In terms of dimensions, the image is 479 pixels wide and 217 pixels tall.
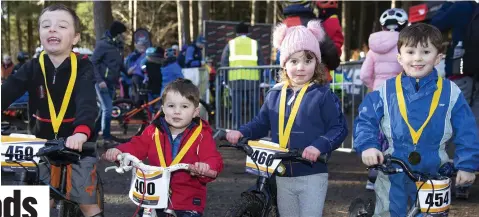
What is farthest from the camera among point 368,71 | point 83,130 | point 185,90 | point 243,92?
point 243,92

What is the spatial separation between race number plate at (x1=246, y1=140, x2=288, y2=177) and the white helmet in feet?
13.0

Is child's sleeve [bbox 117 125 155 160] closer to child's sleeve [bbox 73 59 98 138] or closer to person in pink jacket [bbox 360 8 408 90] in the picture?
child's sleeve [bbox 73 59 98 138]

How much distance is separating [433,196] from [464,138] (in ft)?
1.39

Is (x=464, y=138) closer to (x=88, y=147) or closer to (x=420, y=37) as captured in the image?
(x=420, y=37)

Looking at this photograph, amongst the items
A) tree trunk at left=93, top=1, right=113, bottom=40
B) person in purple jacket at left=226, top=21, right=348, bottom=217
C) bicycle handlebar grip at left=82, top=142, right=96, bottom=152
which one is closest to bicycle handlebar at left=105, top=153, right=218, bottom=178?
bicycle handlebar grip at left=82, top=142, right=96, bottom=152

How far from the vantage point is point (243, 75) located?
11.9 m

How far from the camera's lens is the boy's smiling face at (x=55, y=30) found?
4.24 metres

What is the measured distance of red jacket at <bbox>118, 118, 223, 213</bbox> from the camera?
4.09 metres

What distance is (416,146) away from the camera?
13.1ft

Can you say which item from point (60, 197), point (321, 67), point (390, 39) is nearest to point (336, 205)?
point (390, 39)

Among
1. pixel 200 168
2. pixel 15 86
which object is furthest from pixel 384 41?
pixel 15 86

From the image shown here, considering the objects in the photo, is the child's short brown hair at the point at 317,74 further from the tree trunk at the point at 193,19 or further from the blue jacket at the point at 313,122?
the tree trunk at the point at 193,19

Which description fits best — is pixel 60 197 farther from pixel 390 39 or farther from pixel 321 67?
pixel 390 39

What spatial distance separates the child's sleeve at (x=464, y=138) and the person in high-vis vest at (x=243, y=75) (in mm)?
7717
